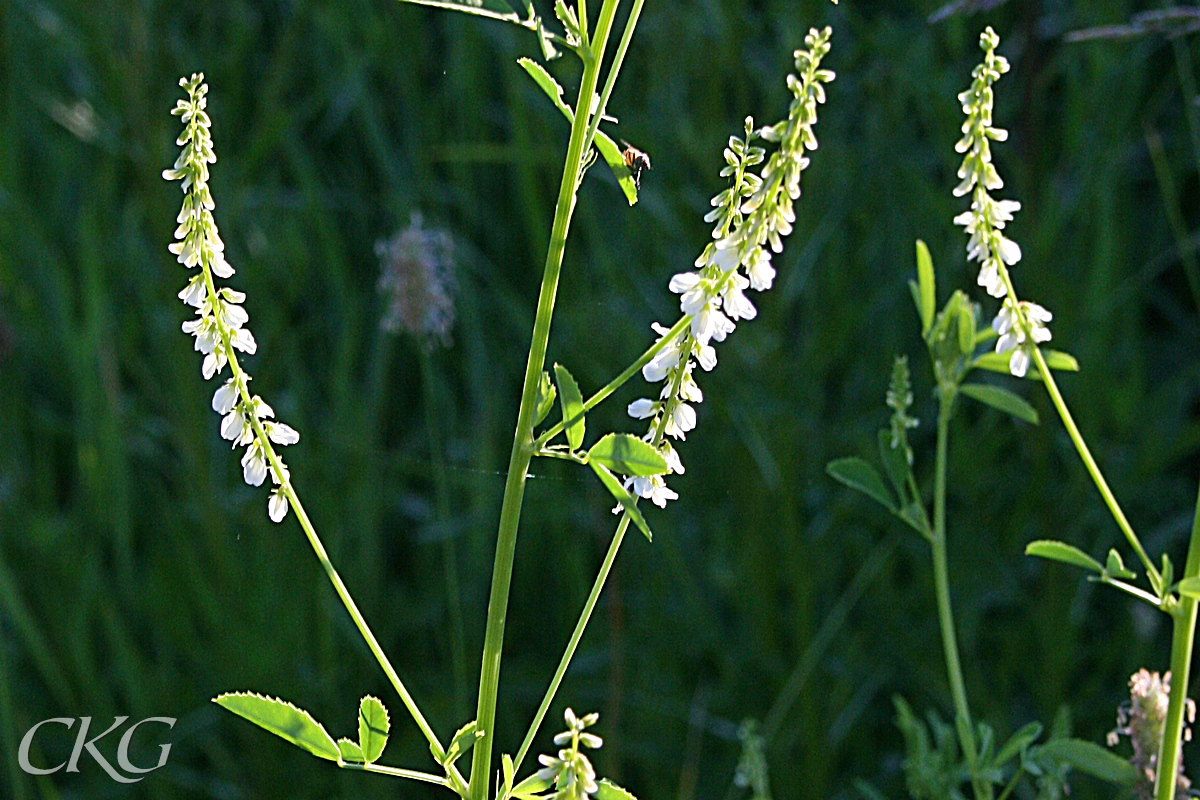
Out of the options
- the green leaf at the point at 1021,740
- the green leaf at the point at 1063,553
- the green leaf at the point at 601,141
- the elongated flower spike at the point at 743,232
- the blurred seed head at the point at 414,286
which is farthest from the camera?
the blurred seed head at the point at 414,286

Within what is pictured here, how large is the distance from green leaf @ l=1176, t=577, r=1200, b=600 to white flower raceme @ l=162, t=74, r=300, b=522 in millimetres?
506

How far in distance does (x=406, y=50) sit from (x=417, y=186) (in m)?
0.29

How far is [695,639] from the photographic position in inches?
71.0

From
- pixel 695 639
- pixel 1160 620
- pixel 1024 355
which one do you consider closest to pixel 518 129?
pixel 695 639

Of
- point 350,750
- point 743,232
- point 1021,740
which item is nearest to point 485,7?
point 743,232

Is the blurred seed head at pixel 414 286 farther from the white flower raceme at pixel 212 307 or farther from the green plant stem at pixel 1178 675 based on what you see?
the green plant stem at pixel 1178 675

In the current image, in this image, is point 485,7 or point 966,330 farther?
point 966,330

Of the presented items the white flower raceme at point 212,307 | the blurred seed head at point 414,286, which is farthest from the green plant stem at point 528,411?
the blurred seed head at point 414,286

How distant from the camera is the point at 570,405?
26.9 inches

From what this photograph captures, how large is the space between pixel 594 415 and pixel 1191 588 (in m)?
1.24

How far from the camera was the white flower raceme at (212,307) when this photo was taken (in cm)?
64

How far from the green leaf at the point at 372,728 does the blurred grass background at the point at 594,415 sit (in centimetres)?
87

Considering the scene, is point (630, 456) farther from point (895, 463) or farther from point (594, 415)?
point (594, 415)

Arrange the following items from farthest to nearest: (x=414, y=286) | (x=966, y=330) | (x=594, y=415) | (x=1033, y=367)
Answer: (x=594, y=415), (x=414, y=286), (x=966, y=330), (x=1033, y=367)
